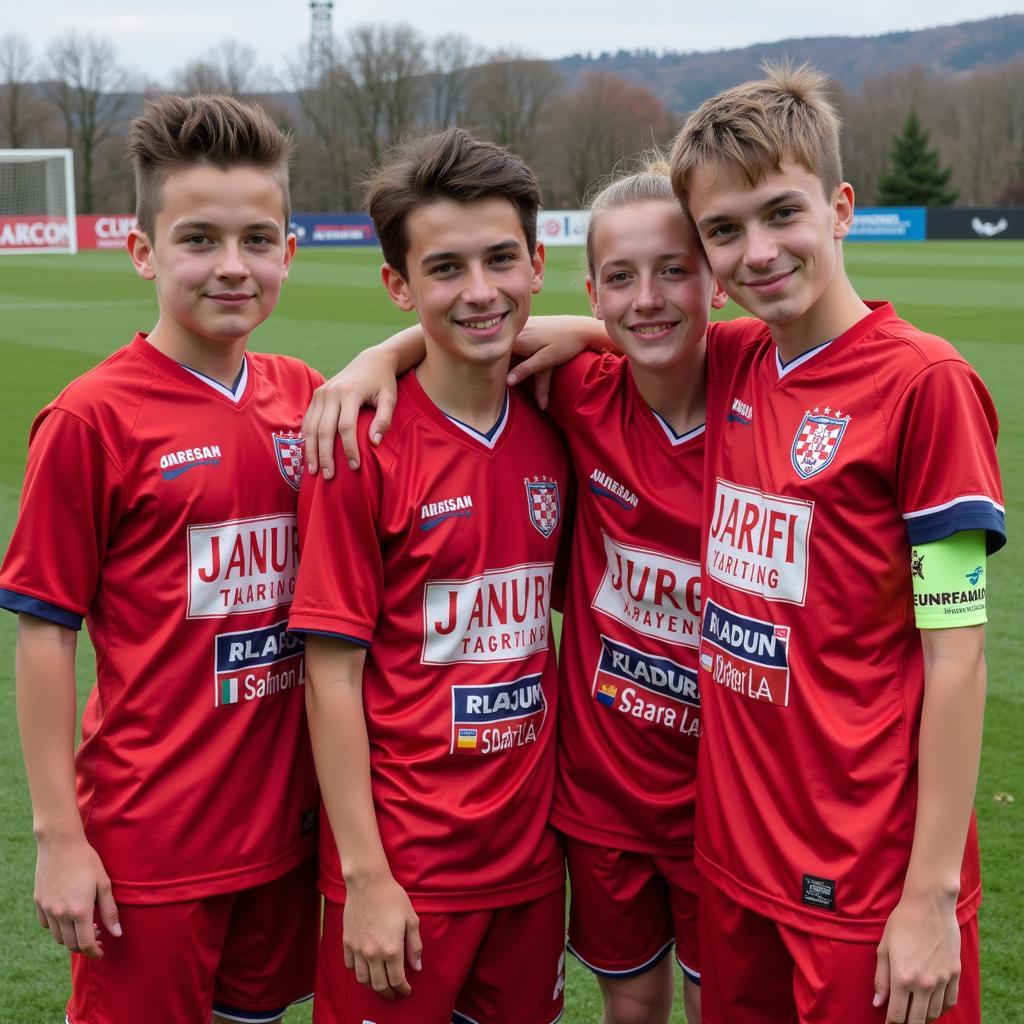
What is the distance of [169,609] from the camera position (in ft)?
7.70

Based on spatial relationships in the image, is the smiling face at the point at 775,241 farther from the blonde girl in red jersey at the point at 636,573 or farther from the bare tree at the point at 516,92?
the bare tree at the point at 516,92

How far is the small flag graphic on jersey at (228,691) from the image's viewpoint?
2377 mm

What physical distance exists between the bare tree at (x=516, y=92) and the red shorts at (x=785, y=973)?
3011 inches

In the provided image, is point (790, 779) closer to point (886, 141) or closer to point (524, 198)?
point (524, 198)

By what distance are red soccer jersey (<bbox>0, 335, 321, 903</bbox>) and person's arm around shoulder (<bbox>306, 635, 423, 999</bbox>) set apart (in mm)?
190

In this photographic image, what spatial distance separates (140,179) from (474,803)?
1.35 meters

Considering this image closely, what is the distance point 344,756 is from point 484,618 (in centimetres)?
37

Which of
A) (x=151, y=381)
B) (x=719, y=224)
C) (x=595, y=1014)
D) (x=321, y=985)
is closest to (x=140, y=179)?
(x=151, y=381)

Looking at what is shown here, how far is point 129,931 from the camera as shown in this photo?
2.35m

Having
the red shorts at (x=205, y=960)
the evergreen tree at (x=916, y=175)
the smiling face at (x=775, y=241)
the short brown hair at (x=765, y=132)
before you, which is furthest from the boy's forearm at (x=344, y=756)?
the evergreen tree at (x=916, y=175)

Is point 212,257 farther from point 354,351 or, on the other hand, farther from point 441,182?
point 354,351

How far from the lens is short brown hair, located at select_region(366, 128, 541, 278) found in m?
2.43

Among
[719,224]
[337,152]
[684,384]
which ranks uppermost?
[337,152]

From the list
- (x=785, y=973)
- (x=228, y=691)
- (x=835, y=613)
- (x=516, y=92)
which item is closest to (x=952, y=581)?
(x=835, y=613)
